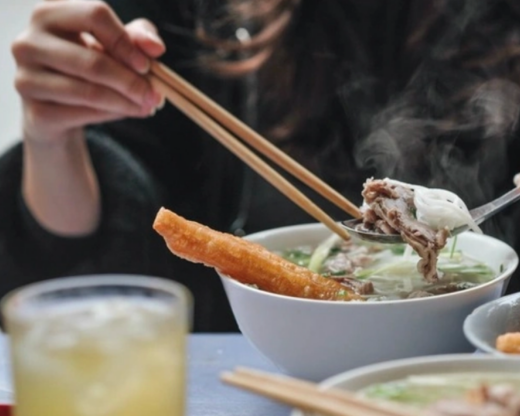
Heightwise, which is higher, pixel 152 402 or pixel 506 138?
pixel 506 138

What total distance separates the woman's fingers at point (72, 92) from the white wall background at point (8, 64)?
182 cm

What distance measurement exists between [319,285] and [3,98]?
99.6 inches

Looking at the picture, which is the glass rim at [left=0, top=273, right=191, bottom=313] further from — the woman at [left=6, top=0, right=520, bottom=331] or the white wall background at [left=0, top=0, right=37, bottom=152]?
the white wall background at [left=0, top=0, right=37, bottom=152]

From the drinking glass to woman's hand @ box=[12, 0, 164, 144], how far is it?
79 centimetres

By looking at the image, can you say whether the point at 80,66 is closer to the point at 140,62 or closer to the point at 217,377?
the point at 140,62

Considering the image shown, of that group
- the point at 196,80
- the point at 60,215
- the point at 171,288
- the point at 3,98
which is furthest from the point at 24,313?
the point at 3,98

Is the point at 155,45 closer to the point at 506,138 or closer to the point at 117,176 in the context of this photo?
the point at 117,176

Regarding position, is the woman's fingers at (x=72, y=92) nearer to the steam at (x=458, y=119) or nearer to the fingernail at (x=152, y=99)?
the fingernail at (x=152, y=99)

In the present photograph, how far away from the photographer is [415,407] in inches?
27.3

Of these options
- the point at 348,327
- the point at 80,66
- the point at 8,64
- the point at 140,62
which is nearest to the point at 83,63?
the point at 80,66

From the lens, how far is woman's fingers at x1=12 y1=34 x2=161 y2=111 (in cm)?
140

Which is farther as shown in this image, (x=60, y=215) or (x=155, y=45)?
(x=60, y=215)

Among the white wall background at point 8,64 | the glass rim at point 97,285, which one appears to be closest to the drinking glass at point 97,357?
the glass rim at point 97,285

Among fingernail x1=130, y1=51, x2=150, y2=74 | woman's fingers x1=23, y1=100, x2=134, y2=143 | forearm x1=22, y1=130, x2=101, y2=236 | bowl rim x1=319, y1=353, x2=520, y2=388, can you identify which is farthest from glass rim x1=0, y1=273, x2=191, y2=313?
forearm x1=22, y1=130, x2=101, y2=236
